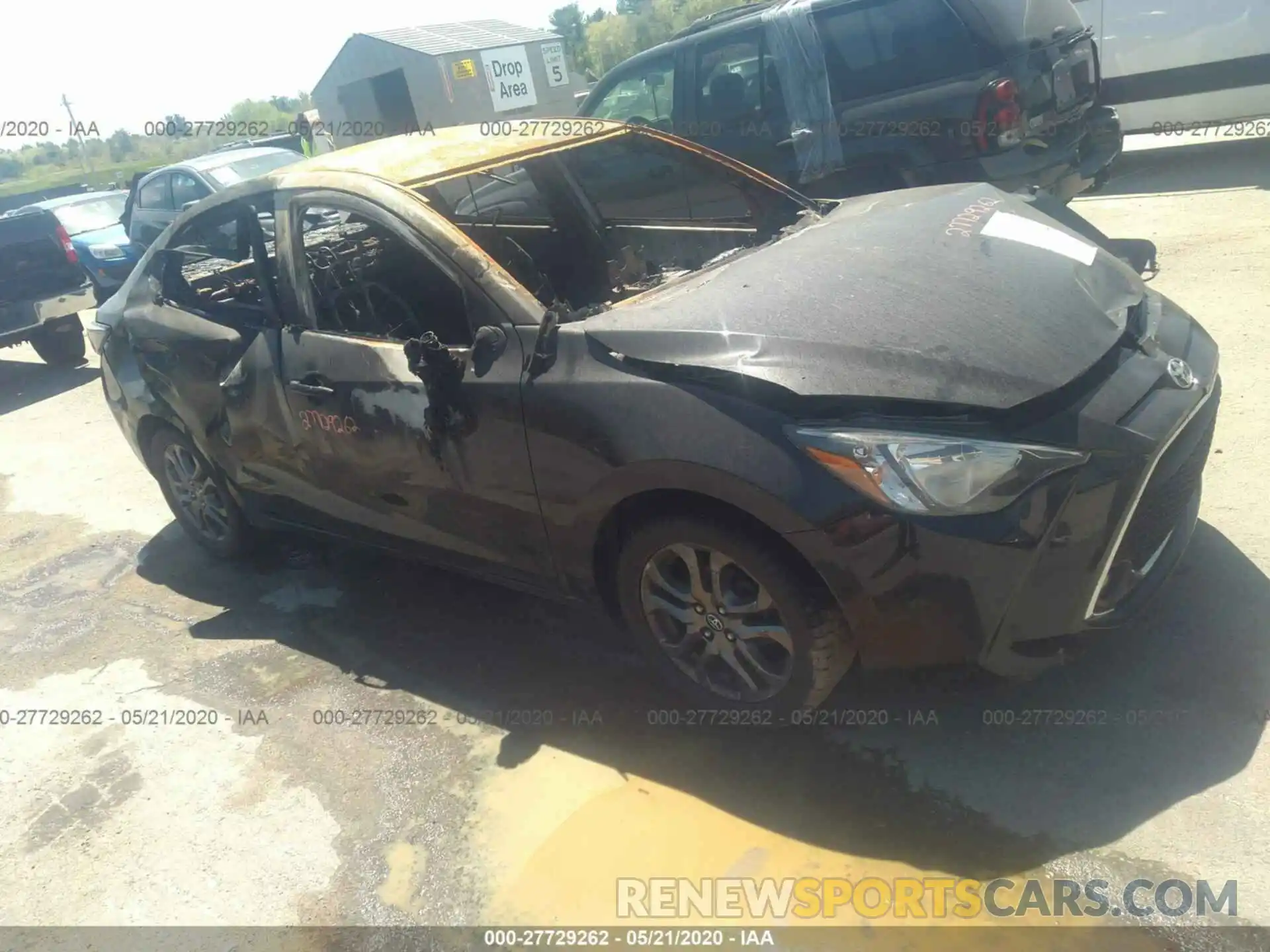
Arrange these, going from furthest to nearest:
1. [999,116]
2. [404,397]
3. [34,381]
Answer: [34,381], [999,116], [404,397]

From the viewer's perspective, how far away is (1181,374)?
8.73ft

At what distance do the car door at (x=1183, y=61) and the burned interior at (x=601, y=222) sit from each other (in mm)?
7326

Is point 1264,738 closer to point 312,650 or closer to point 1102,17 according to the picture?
point 312,650

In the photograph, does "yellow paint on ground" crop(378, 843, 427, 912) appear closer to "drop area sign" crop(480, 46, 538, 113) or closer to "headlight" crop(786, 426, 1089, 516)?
"headlight" crop(786, 426, 1089, 516)

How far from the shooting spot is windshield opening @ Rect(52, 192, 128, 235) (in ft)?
41.7

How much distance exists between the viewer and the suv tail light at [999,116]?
18.9 feet

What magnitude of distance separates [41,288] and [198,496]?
260 inches

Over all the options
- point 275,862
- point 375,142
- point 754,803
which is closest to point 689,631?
point 754,803

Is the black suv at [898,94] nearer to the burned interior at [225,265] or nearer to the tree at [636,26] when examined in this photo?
the burned interior at [225,265]

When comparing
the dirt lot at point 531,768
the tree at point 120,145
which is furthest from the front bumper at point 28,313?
the tree at point 120,145

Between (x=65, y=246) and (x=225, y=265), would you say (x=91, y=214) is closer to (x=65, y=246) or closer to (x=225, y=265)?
(x=65, y=246)

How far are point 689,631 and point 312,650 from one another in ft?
6.00

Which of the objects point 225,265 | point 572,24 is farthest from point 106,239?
point 572,24

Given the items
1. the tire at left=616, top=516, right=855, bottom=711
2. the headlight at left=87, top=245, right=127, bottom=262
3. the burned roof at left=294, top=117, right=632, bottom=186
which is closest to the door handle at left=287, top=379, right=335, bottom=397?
the burned roof at left=294, top=117, right=632, bottom=186
